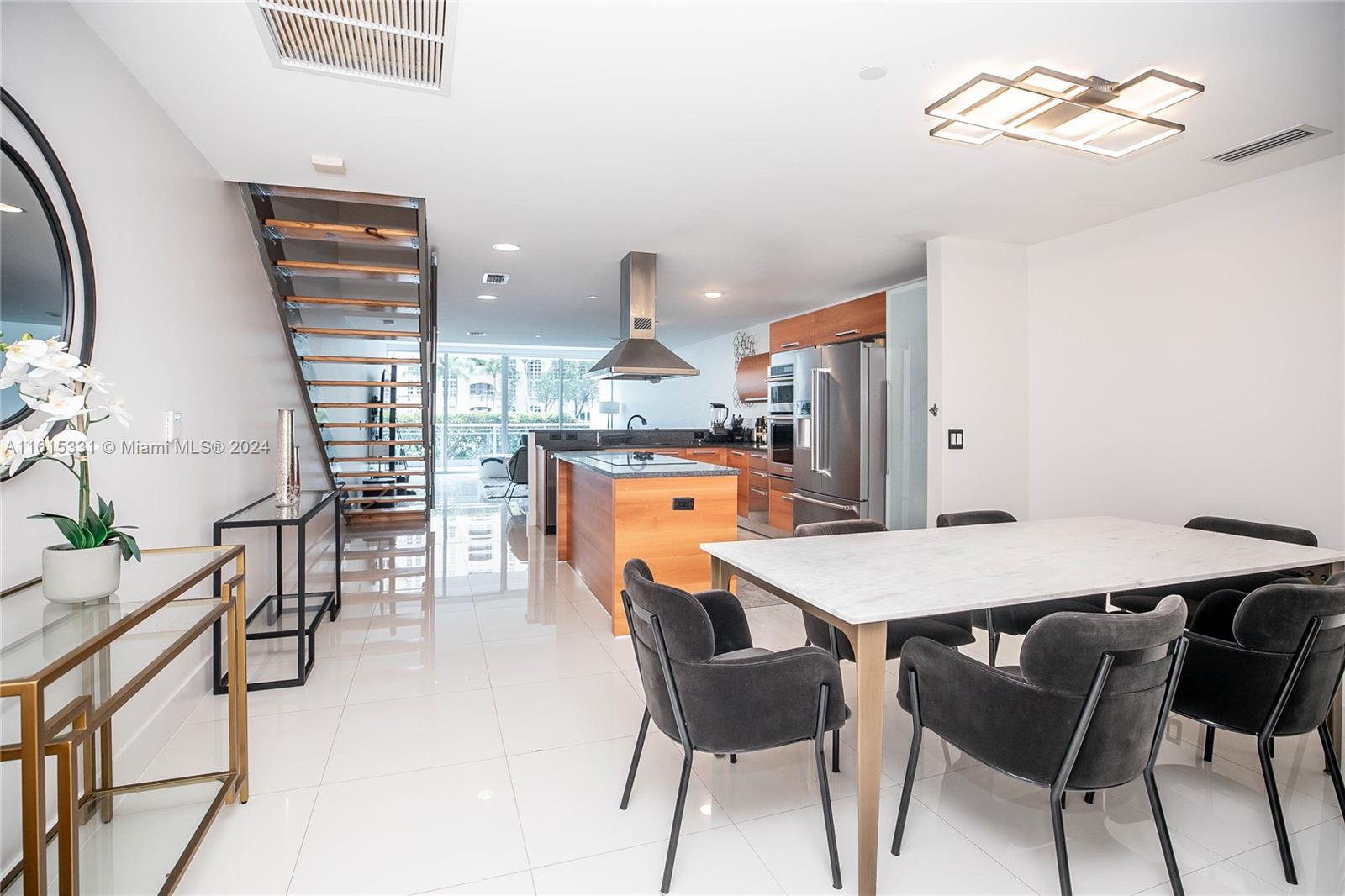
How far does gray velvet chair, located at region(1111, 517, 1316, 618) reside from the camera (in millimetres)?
2562

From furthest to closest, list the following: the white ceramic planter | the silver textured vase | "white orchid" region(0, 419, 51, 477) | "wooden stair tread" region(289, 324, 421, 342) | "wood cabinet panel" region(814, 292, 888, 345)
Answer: "wood cabinet panel" region(814, 292, 888, 345) < "wooden stair tread" region(289, 324, 421, 342) < the silver textured vase < the white ceramic planter < "white orchid" region(0, 419, 51, 477)

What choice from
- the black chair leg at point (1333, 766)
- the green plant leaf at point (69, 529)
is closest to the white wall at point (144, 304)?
Result: the green plant leaf at point (69, 529)

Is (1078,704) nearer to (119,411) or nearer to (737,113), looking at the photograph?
(737,113)

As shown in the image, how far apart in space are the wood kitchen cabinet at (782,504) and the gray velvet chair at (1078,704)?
473cm

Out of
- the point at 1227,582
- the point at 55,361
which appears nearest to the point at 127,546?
the point at 55,361

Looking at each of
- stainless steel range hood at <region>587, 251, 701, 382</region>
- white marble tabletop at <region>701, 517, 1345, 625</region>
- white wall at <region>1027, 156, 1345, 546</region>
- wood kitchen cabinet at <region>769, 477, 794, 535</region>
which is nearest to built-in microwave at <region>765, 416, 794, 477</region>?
wood kitchen cabinet at <region>769, 477, 794, 535</region>

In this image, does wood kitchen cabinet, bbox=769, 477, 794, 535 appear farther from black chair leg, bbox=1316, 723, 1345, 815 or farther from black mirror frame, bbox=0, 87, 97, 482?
black mirror frame, bbox=0, 87, 97, 482

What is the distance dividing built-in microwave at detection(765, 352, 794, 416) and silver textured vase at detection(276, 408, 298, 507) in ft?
14.3

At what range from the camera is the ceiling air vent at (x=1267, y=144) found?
2719mm

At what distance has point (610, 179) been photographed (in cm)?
328

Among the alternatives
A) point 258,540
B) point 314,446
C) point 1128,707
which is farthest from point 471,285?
point 1128,707

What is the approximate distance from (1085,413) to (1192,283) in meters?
0.97

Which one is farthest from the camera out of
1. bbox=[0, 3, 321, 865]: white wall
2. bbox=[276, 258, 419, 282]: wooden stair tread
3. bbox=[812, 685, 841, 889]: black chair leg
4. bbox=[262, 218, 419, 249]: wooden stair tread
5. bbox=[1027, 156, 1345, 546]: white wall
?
bbox=[276, 258, 419, 282]: wooden stair tread

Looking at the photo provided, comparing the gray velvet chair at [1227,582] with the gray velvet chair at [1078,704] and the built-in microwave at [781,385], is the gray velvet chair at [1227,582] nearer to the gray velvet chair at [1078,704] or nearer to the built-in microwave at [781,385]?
the gray velvet chair at [1078,704]
